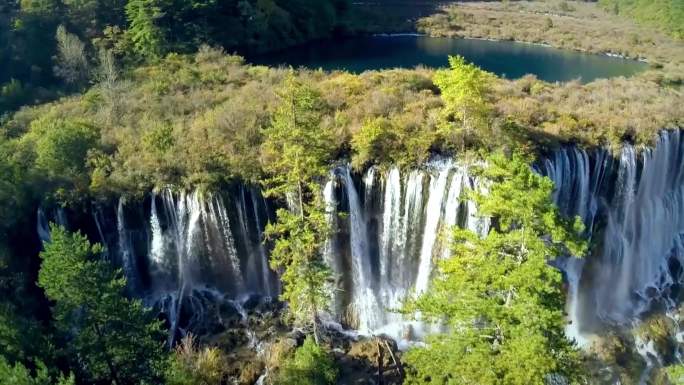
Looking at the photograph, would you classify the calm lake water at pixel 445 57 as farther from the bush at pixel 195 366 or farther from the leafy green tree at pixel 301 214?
the bush at pixel 195 366

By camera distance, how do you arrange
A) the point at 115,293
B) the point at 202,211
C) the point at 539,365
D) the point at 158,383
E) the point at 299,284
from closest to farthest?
the point at 539,365 < the point at 115,293 < the point at 158,383 < the point at 299,284 < the point at 202,211

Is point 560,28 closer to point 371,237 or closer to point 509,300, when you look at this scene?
point 371,237

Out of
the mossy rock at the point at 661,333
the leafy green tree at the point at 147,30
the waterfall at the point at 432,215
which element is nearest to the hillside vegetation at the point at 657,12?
the mossy rock at the point at 661,333

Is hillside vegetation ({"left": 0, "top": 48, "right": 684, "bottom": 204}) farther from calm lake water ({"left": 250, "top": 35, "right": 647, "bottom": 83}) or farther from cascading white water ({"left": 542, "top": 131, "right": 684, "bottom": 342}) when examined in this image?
calm lake water ({"left": 250, "top": 35, "right": 647, "bottom": 83})

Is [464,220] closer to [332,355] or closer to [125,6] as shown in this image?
[332,355]

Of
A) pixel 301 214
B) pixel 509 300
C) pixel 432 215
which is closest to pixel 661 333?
pixel 432 215

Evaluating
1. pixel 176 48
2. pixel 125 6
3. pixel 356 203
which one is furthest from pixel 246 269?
pixel 125 6
